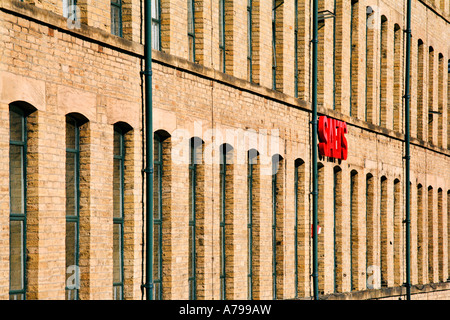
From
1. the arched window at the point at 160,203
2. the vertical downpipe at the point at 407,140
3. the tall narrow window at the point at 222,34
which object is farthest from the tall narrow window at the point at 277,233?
the vertical downpipe at the point at 407,140

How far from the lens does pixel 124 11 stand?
17.6m

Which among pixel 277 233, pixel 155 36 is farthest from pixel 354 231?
pixel 155 36

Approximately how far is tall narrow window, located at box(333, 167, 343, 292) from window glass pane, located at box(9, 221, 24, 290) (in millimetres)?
14244

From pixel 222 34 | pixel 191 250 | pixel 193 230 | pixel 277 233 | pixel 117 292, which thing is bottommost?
pixel 117 292

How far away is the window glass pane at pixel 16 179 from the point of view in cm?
1459

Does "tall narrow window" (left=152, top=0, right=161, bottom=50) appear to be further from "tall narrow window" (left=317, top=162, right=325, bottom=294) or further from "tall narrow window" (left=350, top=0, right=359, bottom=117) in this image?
"tall narrow window" (left=350, top=0, right=359, bottom=117)

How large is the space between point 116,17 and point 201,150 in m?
3.57

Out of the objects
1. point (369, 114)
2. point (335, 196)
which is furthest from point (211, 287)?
point (369, 114)

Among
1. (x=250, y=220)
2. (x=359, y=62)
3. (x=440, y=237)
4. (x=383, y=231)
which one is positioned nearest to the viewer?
(x=250, y=220)

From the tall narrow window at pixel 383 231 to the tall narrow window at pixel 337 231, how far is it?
156 inches

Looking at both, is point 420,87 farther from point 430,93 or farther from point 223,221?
point 223,221

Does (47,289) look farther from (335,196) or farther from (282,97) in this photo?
(335,196)

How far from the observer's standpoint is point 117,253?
17.3 meters

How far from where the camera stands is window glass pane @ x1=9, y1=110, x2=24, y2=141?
14.6 metres
